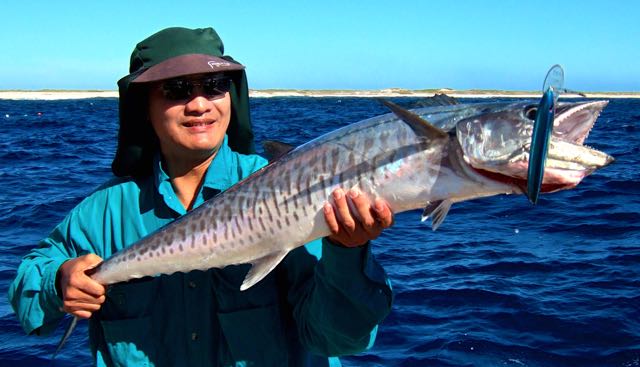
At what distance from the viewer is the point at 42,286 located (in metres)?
3.08

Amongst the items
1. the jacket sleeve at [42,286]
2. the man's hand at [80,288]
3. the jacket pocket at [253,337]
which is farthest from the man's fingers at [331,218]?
the jacket sleeve at [42,286]

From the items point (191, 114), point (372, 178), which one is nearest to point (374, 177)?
point (372, 178)

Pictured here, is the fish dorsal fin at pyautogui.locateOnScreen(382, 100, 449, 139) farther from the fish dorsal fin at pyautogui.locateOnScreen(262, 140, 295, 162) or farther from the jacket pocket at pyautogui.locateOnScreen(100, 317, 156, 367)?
the jacket pocket at pyautogui.locateOnScreen(100, 317, 156, 367)

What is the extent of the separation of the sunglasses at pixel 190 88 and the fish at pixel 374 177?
37cm

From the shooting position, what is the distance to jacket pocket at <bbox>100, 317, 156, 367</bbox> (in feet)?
10.2

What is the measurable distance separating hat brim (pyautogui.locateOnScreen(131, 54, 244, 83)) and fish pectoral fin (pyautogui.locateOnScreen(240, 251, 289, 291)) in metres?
0.88

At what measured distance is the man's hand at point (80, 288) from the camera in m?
2.95

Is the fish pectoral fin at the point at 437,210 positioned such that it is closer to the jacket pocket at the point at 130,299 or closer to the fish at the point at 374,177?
the fish at the point at 374,177

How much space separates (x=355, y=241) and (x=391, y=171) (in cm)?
33

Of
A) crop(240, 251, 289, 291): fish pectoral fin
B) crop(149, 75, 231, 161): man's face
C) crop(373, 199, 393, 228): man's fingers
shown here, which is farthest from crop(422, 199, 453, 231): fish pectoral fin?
crop(149, 75, 231, 161): man's face

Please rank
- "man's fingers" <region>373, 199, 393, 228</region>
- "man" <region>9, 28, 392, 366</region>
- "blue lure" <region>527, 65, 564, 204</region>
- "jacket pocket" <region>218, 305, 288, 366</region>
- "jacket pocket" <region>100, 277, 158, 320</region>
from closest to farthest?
"blue lure" <region>527, 65, 564, 204</region>, "man's fingers" <region>373, 199, 393, 228</region>, "man" <region>9, 28, 392, 366</region>, "jacket pocket" <region>218, 305, 288, 366</region>, "jacket pocket" <region>100, 277, 158, 320</region>

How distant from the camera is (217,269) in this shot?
3145 millimetres

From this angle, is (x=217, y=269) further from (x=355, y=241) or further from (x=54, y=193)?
(x=54, y=193)

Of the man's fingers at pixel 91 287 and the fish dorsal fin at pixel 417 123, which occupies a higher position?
the fish dorsal fin at pixel 417 123
